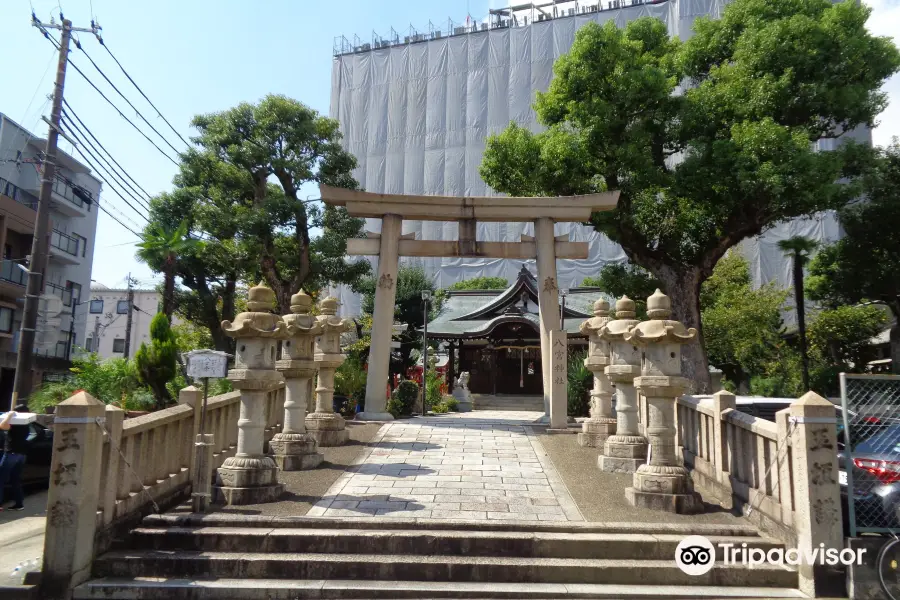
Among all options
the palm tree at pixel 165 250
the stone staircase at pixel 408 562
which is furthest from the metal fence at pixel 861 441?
the palm tree at pixel 165 250

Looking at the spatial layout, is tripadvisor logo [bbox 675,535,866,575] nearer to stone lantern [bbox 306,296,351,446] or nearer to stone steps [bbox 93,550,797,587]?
stone steps [bbox 93,550,797,587]

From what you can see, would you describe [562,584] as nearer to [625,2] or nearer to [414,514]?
[414,514]

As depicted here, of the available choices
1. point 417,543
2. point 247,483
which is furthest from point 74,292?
point 417,543

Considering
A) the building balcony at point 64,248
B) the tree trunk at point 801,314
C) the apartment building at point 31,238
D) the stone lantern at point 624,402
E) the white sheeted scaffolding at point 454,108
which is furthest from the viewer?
the white sheeted scaffolding at point 454,108

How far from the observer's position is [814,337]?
2225 centimetres

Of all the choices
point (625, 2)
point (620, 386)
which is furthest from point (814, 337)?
point (625, 2)

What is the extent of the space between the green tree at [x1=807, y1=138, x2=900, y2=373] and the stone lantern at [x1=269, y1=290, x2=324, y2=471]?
1621cm

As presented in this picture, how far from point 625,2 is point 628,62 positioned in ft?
99.9

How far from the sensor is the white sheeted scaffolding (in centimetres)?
3881

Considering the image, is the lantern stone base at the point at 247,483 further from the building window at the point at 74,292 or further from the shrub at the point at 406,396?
the building window at the point at 74,292

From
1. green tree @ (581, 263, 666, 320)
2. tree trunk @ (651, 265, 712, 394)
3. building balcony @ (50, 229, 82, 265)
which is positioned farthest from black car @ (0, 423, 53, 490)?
building balcony @ (50, 229, 82, 265)

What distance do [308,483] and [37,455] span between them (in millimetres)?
6177

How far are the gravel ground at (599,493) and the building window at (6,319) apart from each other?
77.3 ft

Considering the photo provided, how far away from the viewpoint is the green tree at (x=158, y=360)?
1408 cm
